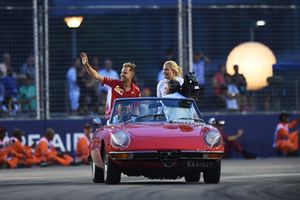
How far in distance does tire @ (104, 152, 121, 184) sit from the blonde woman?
2.67 metres

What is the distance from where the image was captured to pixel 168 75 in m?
17.8

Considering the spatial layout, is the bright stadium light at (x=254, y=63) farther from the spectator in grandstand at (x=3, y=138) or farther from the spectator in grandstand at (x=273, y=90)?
the spectator in grandstand at (x=3, y=138)

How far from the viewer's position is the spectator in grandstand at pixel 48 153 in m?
25.2

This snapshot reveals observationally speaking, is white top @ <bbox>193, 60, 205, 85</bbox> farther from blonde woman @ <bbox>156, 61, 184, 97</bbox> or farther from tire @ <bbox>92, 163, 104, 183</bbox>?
tire @ <bbox>92, 163, 104, 183</bbox>

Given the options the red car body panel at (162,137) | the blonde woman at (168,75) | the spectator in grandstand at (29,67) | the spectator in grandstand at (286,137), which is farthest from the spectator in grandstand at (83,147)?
the red car body panel at (162,137)

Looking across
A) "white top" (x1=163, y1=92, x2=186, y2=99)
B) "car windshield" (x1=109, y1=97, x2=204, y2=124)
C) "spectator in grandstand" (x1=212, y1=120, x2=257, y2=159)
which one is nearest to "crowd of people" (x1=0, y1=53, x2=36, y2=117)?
"spectator in grandstand" (x1=212, y1=120, x2=257, y2=159)

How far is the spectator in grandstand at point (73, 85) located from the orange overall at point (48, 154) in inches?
37.7

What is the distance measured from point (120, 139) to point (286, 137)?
12.3m

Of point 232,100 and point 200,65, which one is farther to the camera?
point 232,100

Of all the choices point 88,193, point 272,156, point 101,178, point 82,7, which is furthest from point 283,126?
point 88,193

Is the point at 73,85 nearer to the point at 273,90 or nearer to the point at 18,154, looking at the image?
the point at 18,154

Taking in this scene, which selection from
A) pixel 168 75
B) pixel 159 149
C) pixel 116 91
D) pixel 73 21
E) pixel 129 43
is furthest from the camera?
pixel 129 43

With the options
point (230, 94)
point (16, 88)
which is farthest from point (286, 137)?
point (16, 88)

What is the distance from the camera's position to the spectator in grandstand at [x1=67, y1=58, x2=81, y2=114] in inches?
984
